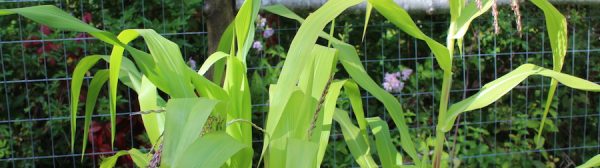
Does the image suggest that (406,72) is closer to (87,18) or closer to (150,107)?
(87,18)

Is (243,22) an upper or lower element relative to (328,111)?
upper

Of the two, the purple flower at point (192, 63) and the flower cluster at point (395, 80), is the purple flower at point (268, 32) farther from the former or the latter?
the flower cluster at point (395, 80)

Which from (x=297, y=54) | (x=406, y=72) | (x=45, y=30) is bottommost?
(x=406, y=72)

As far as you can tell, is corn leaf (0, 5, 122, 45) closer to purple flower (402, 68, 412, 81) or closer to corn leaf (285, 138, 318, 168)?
corn leaf (285, 138, 318, 168)

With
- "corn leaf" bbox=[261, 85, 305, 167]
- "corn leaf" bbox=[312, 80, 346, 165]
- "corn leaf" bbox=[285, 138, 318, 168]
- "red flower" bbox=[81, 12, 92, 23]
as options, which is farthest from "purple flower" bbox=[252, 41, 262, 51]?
"corn leaf" bbox=[285, 138, 318, 168]

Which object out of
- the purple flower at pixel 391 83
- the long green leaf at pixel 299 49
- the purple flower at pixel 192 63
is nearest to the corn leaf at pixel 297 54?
the long green leaf at pixel 299 49

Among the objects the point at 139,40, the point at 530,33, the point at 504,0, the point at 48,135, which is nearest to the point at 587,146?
the point at 530,33

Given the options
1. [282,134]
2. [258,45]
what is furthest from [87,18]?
[282,134]
